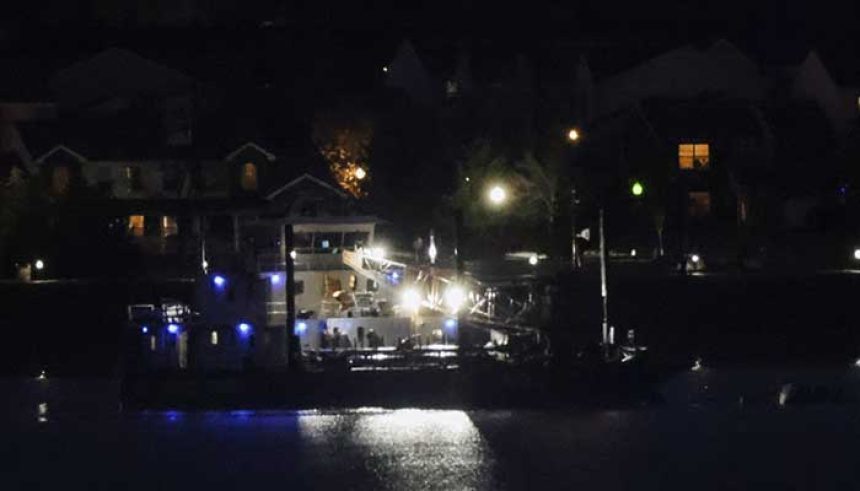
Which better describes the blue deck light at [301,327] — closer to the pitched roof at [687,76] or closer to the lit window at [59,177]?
the lit window at [59,177]

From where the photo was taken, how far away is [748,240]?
46.3 m

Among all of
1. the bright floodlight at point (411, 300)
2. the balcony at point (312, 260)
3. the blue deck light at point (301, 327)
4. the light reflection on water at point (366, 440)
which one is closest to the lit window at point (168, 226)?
the balcony at point (312, 260)

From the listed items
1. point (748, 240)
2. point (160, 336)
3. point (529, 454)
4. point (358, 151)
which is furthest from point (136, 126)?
point (529, 454)

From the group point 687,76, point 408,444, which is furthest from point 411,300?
point 687,76

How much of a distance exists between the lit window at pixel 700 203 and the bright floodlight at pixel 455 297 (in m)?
17.3

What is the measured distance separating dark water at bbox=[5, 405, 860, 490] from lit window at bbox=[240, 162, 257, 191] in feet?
69.0

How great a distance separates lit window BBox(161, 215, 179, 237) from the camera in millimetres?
52250

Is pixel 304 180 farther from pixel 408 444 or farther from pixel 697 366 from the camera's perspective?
pixel 408 444

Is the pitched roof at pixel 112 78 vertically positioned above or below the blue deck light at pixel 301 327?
above

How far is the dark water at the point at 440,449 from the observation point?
26.3 metres

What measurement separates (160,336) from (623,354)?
851 centimetres

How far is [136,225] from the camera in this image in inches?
2064

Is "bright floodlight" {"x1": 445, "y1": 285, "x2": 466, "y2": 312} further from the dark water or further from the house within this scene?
the house

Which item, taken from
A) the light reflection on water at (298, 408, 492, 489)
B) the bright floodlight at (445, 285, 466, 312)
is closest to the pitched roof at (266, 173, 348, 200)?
the bright floodlight at (445, 285, 466, 312)
